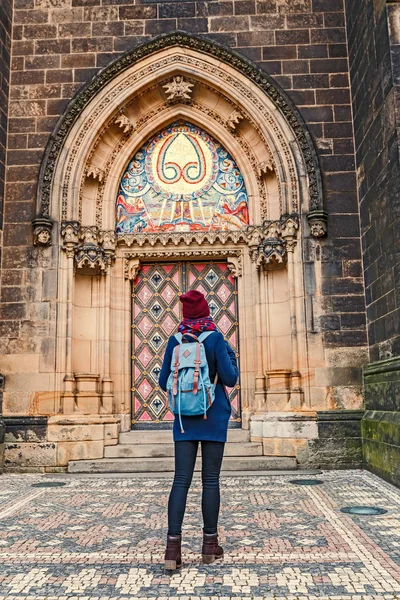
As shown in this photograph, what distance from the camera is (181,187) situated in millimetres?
10352

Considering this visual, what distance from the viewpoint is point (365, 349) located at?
28.8ft

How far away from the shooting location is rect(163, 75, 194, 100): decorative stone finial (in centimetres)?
1002

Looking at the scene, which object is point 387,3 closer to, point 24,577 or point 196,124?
point 196,124

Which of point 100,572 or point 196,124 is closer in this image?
point 100,572

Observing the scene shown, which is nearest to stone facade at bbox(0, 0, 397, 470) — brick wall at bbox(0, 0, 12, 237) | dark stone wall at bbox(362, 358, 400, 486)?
brick wall at bbox(0, 0, 12, 237)

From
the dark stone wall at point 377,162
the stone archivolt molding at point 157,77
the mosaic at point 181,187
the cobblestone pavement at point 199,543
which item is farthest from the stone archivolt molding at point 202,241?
the cobblestone pavement at point 199,543

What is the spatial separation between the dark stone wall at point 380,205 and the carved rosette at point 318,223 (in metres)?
0.56

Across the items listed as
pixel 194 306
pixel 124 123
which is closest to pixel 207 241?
pixel 124 123

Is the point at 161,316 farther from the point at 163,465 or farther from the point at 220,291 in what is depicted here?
the point at 163,465

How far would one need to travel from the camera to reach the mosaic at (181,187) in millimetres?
10172

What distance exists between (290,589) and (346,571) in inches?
19.1

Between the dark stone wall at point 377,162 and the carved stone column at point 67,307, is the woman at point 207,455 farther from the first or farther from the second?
the carved stone column at point 67,307

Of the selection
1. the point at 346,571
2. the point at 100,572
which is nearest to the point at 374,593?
the point at 346,571

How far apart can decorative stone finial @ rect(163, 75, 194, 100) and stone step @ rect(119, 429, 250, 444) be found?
217 inches
